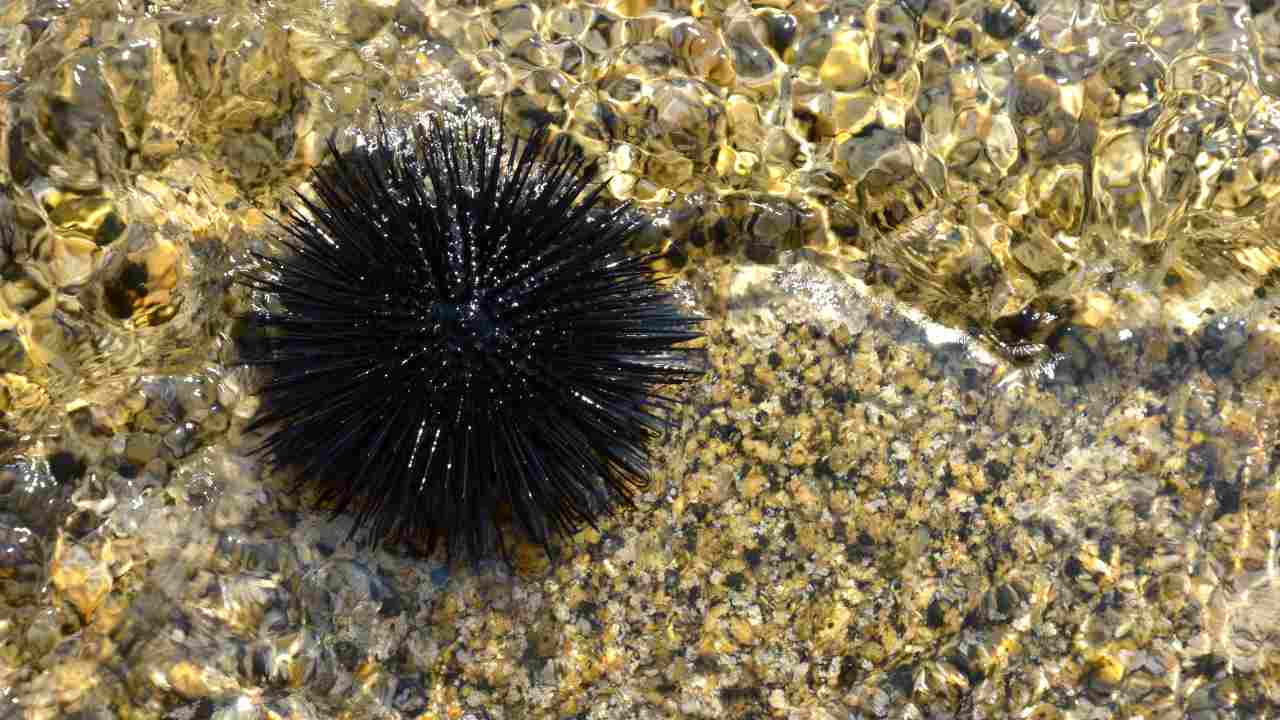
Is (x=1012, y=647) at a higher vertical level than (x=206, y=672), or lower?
lower

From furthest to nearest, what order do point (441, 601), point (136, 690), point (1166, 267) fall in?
point (1166, 267) → point (441, 601) → point (136, 690)

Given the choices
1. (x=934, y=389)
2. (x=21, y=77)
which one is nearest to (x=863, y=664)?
(x=934, y=389)

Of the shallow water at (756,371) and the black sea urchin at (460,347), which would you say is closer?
the black sea urchin at (460,347)

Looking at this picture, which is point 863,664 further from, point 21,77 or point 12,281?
point 21,77

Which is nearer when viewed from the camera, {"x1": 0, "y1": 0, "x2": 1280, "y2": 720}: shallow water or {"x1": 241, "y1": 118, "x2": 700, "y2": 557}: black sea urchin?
{"x1": 241, "y1": 118, "x2": 700, "y2": 557}: black sea urchin
